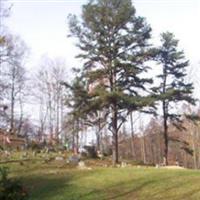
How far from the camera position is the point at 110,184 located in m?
17.2

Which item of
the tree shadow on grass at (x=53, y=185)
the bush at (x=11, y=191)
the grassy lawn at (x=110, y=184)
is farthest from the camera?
the tree shadow on grass at (x=53, y=185)

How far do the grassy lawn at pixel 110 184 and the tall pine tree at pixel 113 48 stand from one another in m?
9.35

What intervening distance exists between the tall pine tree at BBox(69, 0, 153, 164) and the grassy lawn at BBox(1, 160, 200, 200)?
9350 millimetres

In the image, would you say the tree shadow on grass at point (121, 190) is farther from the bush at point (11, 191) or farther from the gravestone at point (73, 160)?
the gravestone at point (73, 160)

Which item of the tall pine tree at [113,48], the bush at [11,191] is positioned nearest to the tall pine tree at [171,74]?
the tall pine tree at [113,48]

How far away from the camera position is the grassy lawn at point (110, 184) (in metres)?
15.4

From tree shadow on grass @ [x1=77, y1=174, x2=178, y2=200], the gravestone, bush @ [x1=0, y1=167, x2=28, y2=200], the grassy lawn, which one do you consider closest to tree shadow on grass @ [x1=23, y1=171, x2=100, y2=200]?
the grassy lawn

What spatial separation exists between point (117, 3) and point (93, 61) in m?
3.97

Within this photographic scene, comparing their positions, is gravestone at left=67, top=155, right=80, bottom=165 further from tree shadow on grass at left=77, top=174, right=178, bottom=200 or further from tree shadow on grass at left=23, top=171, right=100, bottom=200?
tree shadow on grass at left=77, top=174, right=178, bottom=200

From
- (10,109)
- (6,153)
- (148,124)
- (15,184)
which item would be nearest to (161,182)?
(15,184)

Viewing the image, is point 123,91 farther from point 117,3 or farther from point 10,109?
point 10,109

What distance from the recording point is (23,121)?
42.1 metres

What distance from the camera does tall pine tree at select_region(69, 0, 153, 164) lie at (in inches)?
1145

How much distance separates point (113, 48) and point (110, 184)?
13552 millimetres
